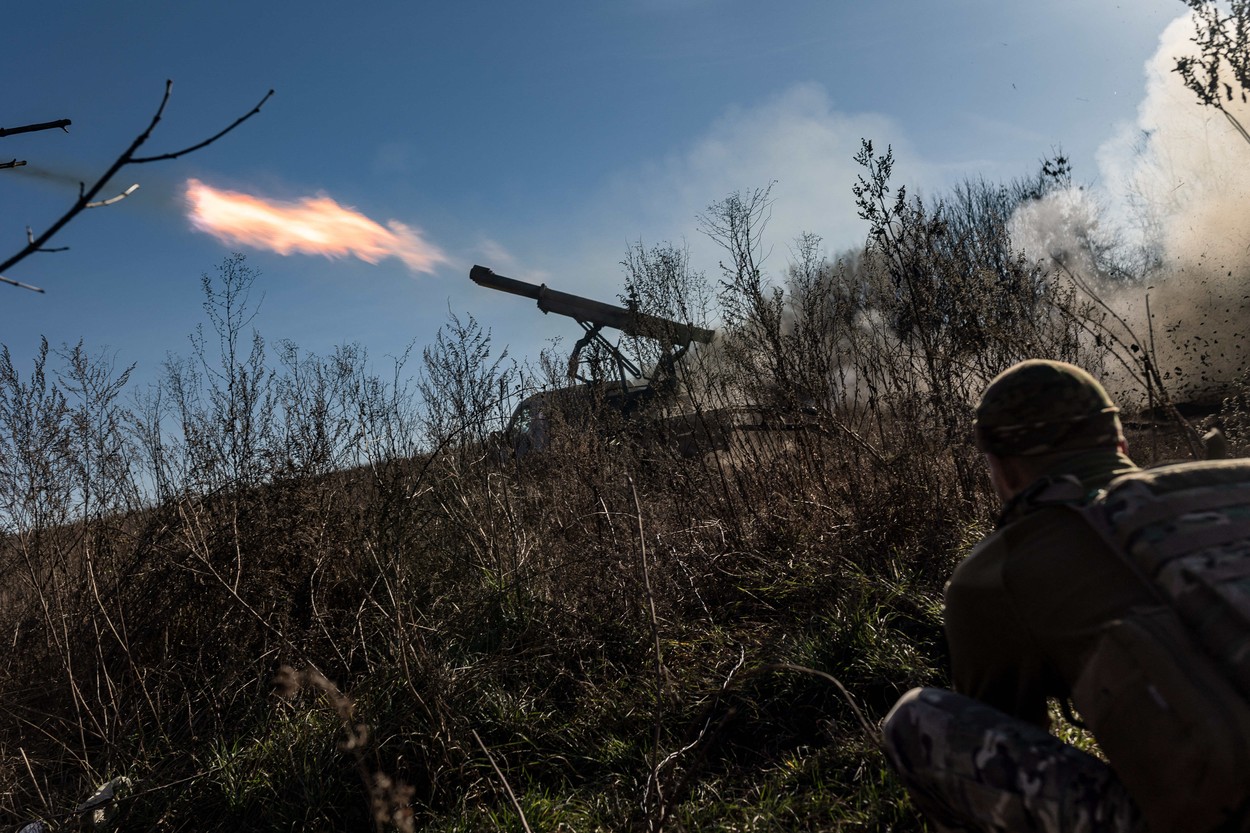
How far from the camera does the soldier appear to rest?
1.49 meters

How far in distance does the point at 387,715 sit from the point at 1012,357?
4.73 m

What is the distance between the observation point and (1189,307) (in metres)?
18.4

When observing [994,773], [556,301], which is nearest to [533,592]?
[994,773]

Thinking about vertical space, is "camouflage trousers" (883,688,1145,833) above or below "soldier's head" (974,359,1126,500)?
below

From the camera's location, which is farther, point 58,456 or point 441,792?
point 58,456

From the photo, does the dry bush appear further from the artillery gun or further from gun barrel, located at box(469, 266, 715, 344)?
gun barrel, located at box(469, 266, 715, 344)

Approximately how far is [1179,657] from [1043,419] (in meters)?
0.55

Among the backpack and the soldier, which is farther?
the soldier

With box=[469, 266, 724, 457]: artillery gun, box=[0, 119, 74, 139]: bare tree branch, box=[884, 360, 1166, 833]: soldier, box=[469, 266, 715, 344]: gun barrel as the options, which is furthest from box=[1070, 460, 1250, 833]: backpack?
box=[469, 266, 715, 344]: gun barrel

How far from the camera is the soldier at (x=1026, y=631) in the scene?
149cm

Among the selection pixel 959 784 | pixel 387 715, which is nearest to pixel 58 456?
pixel 387 715

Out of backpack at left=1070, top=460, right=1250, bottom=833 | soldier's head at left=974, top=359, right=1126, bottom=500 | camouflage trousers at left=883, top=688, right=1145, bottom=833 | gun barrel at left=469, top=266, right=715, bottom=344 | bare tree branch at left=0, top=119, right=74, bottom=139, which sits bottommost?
camouflage trousers at left=883, top=688, right=1145, bottom=833

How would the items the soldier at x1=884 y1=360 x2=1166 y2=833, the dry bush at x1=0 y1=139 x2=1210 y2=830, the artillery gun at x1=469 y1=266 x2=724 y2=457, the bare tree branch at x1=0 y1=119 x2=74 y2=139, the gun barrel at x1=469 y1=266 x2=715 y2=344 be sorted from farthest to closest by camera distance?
1. the gun barrel at x1=469 y1=266 x2=715 y2=344
2. the artillery gun at x1=469 y1=266 x2=724 y2=457
3. the dry bush at x1=0 y1=139 x2=1210 y2=830
4. the soldier at x1=884 y1=360 x2=1166 y2=833
5. the bare tree branch at x1=0 y1=119 x2=74 y2=139

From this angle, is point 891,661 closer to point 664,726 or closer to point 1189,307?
point 664,726
